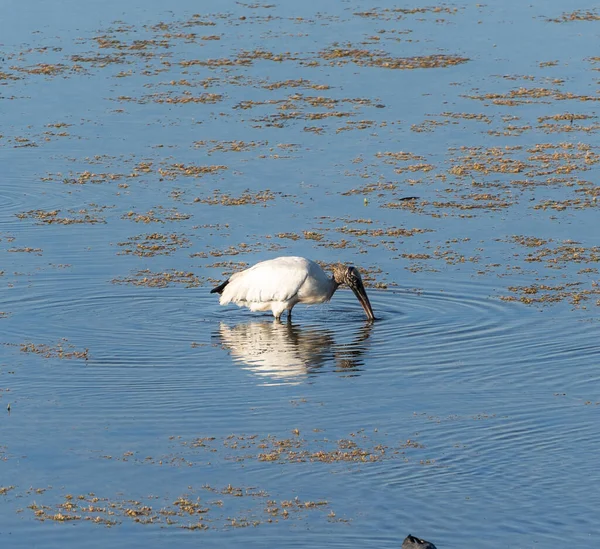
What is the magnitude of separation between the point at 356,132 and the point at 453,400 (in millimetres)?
8432

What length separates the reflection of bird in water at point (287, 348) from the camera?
11.2 metres

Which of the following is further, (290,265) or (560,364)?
(290,265)

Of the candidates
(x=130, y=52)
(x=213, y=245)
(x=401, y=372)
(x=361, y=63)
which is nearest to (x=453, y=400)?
(x=401, y=372)

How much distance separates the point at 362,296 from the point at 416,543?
5.51 meters

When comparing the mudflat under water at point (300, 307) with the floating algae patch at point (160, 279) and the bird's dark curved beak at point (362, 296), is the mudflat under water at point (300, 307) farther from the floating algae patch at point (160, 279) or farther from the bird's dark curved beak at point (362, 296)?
the bird's dark curved beak at point (362, 296)

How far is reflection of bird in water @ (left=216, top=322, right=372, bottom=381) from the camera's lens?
11.2 meters

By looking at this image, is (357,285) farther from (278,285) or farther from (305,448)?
(305,448)

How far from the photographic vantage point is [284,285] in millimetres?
12648

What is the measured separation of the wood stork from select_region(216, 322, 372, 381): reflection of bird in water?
0.74 feet

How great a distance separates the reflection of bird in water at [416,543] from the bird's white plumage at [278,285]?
5600mm

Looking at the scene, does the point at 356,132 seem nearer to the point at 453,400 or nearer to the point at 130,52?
the point at 130,52

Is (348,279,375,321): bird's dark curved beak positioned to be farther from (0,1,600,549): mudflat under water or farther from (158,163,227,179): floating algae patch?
(158,163,227,179): floating algae patch

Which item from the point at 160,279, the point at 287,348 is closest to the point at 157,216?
the point at 160,279

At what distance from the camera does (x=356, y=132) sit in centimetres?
1806
